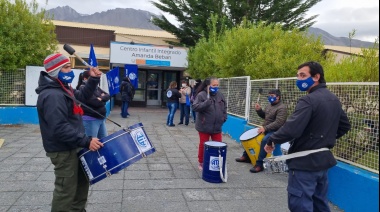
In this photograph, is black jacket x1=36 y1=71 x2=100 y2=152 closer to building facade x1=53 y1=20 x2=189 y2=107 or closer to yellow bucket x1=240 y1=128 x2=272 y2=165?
yellow bucket x1=240 y1=128 x2=272 y2=165

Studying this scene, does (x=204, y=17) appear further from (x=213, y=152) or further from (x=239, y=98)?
(x=213, y=152)

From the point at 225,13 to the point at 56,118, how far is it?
16267mm

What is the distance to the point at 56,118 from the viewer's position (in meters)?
2.67

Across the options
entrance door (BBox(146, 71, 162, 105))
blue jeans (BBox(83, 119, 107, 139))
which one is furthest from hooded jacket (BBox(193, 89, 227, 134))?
entrance door (BBox(146, 71, 162, 105))

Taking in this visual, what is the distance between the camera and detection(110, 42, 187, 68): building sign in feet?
48.5

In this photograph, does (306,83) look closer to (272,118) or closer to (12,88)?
(272,118)

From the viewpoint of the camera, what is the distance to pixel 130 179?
477 centimetres

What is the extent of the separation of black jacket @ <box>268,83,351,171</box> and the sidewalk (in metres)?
1.30

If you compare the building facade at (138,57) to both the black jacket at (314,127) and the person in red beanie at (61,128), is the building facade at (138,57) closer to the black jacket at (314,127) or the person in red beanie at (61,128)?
the person in red beanie at (61,128)

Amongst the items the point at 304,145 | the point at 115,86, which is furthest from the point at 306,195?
the point at 115,86

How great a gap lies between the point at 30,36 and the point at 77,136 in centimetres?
763

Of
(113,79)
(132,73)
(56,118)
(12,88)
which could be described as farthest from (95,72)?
(132,73)

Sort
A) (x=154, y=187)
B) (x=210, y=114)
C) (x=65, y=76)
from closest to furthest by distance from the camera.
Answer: (x=65, y=76), (x=154, y=187), (x=210, y=114)

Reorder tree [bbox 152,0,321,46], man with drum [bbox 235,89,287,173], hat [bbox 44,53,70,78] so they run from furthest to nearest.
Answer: tree [bbox 152,0,321,46], man with drum [bbox 235,89,287,173], hat [bbox 44,53,70,78]
